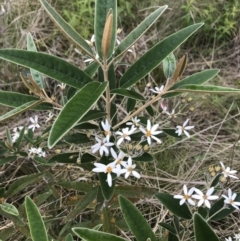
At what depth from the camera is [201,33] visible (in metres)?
2.47

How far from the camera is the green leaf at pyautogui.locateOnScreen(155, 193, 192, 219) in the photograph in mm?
1135

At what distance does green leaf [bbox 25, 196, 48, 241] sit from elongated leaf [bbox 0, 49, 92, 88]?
0.33 m

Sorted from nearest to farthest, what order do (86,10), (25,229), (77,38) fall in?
(77,38)
(25,229)
(86,10)

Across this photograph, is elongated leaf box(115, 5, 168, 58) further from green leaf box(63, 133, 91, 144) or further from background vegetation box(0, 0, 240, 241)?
background vegetation box(0, 0, 240, 241)

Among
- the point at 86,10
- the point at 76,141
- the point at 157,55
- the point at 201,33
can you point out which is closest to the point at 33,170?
the point at 76,141

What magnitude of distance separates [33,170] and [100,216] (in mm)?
692

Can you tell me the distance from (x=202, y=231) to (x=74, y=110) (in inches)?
14.3

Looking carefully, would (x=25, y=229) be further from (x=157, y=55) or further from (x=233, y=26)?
(x=233, y=26)

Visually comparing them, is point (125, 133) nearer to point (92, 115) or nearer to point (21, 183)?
point (92, 115)

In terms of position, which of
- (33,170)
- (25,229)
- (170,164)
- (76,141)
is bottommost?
(170,164)

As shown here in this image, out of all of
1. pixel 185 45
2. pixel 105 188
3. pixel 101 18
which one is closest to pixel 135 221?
pixel 105 188

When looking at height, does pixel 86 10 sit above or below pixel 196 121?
above

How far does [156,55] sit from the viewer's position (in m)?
1.02

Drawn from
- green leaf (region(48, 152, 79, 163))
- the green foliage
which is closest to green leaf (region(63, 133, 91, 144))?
green leaf (region(48, 152, 79, 163))
